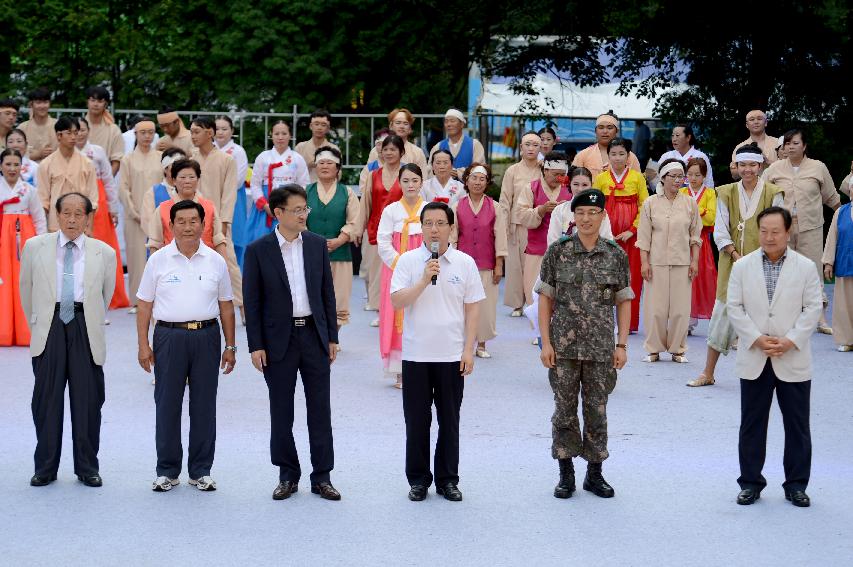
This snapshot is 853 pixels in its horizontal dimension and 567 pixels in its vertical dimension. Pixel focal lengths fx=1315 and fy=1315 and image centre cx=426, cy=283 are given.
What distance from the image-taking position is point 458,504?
689cm

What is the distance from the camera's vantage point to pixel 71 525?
21.3 ft

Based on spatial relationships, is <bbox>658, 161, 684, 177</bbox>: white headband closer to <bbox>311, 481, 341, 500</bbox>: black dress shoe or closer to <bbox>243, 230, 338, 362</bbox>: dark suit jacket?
<bbox>243, 230, 338, 362</bbox>: dark suit jacket

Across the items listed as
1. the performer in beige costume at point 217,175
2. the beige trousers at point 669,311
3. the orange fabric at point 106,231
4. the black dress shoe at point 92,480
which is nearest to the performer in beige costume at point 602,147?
the beige trousers at point 669,311

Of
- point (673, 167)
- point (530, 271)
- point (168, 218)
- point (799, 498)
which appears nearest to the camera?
point (799, 498)

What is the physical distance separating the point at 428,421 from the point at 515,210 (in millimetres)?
5455

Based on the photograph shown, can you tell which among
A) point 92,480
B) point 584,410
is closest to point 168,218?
point 92,480

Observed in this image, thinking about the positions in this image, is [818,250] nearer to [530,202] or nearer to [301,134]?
[530,202]

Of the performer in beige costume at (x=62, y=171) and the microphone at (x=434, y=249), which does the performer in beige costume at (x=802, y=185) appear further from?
the performer in beige costume at (x=62, y=171)

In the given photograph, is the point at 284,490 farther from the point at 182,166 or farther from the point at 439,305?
the point at 182,166

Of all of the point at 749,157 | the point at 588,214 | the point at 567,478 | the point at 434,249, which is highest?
the point at 749,157

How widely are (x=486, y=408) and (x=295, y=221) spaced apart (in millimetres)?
2747

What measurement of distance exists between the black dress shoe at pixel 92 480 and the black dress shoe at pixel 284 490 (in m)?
0.98

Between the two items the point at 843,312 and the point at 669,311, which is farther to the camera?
the point at 843,312

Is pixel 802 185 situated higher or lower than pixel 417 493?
higher
